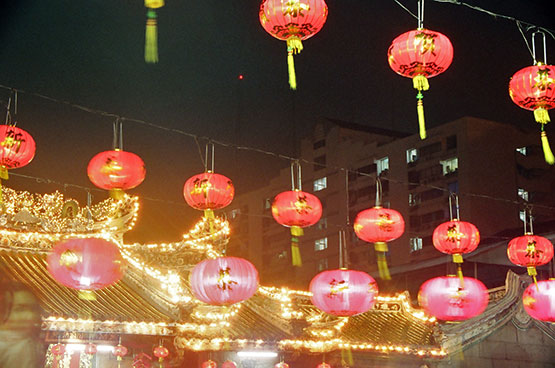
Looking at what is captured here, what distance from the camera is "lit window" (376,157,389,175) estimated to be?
42959 mm

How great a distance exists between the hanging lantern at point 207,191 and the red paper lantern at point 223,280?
1.01 meters

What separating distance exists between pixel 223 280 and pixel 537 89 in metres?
4.92

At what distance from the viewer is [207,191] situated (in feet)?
35.2

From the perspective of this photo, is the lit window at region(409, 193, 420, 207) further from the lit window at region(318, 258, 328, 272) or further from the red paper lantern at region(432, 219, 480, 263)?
the red paper lantern at region(432, 219, 480, 263)

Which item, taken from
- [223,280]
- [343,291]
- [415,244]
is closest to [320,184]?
[415,244]

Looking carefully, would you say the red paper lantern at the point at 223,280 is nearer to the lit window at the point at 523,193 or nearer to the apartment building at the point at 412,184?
the apartment building at the point at 412,184

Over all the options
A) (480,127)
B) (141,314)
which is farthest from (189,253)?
(480,127)

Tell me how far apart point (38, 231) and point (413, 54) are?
7191mm

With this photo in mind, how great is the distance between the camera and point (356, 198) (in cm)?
4606

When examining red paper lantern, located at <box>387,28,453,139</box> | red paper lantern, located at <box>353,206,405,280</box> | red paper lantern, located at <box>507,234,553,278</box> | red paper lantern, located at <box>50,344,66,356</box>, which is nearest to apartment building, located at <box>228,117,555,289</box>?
red paper lantern, located at <box>507,234,553,278</box>

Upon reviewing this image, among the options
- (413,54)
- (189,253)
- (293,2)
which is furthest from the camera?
(189,253)

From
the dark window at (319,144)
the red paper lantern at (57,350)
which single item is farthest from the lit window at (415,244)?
the red paper lantern at (57,350)

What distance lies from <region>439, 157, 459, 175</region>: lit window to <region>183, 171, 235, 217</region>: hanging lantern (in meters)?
28.1

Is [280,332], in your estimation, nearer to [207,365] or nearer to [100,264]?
[207,365]
